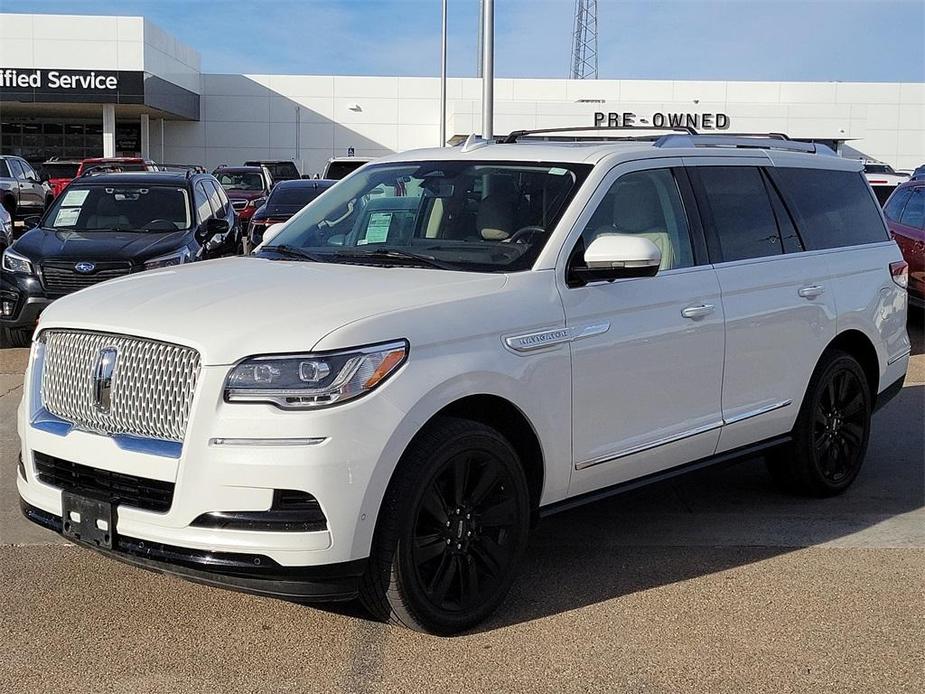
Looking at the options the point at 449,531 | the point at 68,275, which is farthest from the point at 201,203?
the point at 449,531

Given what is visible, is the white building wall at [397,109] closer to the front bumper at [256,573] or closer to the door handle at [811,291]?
the door handle at [811,291]

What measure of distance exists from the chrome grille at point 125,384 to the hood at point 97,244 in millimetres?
6842

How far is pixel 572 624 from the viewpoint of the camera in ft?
14.7

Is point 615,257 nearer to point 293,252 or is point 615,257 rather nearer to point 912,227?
point 293,252

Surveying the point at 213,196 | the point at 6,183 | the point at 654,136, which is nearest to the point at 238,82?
the point at 6,183

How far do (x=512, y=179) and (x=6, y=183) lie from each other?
2096 cm

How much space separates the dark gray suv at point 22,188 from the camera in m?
23.7

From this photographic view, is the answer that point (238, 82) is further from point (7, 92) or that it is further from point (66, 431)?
point (66, 431)

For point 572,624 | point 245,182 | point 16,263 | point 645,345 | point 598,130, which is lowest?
point 572,624

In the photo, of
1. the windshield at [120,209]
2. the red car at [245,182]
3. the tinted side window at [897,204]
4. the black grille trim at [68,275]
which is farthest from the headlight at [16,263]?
the red car at [245,182]

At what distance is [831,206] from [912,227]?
24.9 feet

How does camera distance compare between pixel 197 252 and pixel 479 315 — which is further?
pixel 197 252

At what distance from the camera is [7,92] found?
4262 centimetres

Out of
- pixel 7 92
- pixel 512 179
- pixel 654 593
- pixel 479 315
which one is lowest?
pixel 654 593
